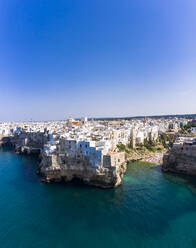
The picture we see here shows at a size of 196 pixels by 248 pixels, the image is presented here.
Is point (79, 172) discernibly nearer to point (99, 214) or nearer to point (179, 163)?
point (99, 214)

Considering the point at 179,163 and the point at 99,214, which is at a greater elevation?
the point at 179,163

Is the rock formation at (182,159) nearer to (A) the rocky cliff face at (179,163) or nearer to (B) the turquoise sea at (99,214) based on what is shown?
(A) the rocky cliff face at (179,163)

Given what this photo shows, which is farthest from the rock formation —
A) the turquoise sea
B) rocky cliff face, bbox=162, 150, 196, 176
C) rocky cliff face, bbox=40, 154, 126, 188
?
rocky cliff face, bbox=40, 154, 126, 188

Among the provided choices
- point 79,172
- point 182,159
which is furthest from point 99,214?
point 182,159

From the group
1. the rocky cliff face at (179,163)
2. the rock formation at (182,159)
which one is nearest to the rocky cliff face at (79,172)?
the rocky cliff face at (179,163)

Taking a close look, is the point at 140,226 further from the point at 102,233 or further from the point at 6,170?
the point at 6,170

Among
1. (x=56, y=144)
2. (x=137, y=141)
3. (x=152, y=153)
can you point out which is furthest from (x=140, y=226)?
(x=137, y=141)
